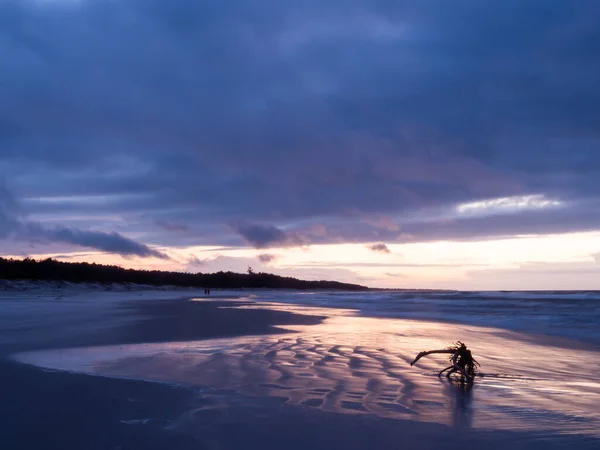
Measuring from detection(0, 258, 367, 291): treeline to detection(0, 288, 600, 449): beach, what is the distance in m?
49.2

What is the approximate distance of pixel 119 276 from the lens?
79.4 meters

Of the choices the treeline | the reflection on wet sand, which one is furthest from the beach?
the treeline

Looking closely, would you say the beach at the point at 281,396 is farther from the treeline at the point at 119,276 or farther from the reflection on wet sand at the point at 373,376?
the treeline at the point at 119,276

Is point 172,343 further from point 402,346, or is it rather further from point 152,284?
point 152,284

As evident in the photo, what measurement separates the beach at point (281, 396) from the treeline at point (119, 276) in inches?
1938

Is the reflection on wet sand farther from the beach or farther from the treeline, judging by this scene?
the treeline

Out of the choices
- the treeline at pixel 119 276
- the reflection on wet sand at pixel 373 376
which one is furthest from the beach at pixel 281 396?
the treeline at pixel 119 276

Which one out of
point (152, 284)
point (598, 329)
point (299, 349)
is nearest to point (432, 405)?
point (299, 349)

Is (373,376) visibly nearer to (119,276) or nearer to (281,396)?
(281,396)

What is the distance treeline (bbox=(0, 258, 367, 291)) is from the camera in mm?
57781

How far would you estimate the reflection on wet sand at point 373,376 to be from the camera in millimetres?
6477

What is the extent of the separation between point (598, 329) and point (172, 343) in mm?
14769

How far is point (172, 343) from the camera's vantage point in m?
12.7

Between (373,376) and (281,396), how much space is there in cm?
215
